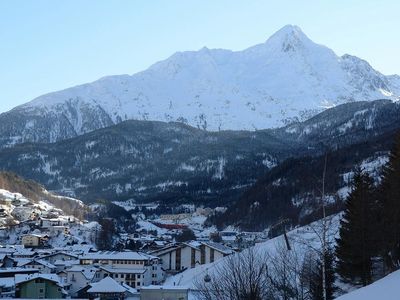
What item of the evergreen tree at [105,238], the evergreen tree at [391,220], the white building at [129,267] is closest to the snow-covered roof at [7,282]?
the white building at [129,267]

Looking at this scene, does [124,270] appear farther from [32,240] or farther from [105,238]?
[105,238]

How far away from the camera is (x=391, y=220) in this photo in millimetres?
22578

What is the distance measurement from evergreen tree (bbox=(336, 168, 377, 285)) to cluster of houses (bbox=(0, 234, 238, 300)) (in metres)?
20.8

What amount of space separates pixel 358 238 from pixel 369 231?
61 cm

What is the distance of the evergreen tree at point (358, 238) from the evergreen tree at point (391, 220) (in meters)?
0.44

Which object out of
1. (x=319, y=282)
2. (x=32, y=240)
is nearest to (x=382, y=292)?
(x=319, y=282)

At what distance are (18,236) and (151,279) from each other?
50672 millimetres

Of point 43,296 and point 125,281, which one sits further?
point 125,281

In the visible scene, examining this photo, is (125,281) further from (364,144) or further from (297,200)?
(364,144)

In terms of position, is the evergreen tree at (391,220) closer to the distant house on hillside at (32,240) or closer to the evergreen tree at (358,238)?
→ the evergreen tree at (358,238)

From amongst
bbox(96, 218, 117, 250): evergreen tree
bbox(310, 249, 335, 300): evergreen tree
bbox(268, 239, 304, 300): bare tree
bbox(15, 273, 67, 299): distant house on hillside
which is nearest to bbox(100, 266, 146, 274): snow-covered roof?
bbox(15, 273, 67, 299): distant house on hillside

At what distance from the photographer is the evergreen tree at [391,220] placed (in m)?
22.3

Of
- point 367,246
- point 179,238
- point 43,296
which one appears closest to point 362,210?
point 367,246

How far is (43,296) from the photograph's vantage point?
53.0 metres
